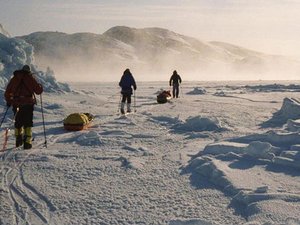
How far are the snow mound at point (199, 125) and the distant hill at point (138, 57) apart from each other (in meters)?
118

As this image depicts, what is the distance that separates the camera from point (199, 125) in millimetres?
10055

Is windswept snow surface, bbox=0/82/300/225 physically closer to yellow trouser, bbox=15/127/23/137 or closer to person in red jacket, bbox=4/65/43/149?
yellow trouser, bbox=15/127/23/137

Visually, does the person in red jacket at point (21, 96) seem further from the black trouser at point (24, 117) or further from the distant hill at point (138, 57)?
the distant hill at point (138, 57)

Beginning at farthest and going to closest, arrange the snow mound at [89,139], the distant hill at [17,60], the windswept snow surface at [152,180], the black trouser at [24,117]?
the distant hill at [17,60] < the snow mound at [89,139] < the black trouser at [24,117] < the windswept snow surface at [152,180]

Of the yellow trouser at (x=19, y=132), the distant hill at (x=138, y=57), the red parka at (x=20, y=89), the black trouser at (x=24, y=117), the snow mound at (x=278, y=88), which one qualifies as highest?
the distant hill at (x=138, y=57)

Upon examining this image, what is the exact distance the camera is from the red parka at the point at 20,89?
7.89 metres

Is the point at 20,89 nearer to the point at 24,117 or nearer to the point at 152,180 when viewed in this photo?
the point at 24,117

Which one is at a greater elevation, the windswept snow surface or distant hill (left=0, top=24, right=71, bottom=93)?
distant hill (left=0, top=24, right=71, bottom=93)

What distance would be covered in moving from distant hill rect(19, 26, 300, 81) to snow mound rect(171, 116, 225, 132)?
118 m

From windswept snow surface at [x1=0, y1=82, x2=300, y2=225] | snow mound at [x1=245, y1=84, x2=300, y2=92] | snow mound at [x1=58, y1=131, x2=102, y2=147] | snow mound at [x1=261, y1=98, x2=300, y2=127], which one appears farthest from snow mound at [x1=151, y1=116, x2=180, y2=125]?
snow mound at [x1=245, y1=84, x2=300, y2=92]

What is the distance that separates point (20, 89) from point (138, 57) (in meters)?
150

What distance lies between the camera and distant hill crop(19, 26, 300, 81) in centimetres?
13750

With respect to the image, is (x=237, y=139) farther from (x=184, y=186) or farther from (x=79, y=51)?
(x=79, y=51)

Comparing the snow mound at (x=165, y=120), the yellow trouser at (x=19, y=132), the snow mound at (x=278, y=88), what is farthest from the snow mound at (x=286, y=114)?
the snow mound at (x=278, y=88)
